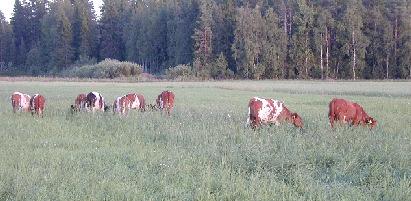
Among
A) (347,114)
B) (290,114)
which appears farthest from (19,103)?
(347,114)

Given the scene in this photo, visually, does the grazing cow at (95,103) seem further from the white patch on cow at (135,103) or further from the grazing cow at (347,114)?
the grazing cow at (347,114)

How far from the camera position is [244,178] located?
333 inches

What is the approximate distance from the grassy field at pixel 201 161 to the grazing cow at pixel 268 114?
1.67 feet

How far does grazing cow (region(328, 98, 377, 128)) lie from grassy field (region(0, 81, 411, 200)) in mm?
539

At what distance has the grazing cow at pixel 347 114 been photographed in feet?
49.9

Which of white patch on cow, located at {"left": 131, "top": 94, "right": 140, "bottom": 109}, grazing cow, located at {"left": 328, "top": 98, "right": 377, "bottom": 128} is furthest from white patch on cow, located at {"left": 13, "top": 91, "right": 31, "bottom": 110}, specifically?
grazing cow, located at {"left": 328, "top": 98, "right": 377, "bottom": 128}

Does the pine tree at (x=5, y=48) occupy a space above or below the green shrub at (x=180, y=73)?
above

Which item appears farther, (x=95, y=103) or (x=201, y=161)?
(x=95, y=103)

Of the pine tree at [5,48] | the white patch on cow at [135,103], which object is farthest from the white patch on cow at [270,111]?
the pine tree at [5,48]

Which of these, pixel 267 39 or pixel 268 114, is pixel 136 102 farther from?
pixel 267 39

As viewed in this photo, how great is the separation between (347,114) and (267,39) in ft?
165

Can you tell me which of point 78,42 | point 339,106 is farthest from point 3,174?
point 78,42

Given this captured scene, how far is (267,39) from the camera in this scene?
64.9 meters

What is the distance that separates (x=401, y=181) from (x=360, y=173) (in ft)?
3.56
